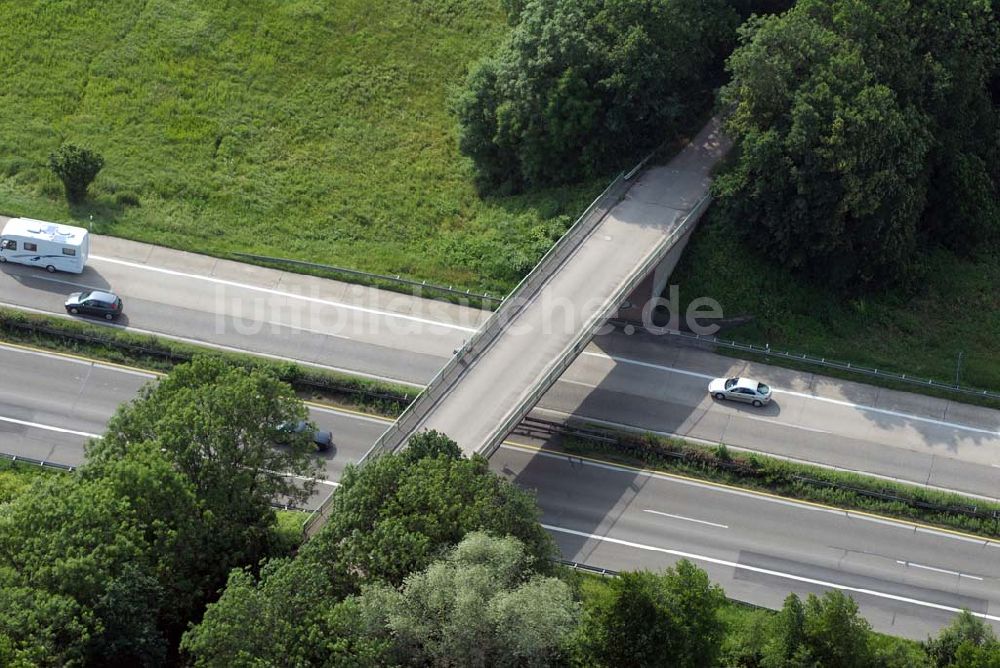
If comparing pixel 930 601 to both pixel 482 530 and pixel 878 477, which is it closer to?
pixel 878 477

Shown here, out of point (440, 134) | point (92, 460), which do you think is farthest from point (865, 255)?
point (92, 460)

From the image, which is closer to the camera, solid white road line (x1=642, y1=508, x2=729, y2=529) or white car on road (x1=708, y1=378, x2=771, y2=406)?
solid white road line (x1=642, y1=508, x2=729, y2=529)

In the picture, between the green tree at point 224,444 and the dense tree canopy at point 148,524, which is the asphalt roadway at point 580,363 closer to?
the green tree at point 224,444

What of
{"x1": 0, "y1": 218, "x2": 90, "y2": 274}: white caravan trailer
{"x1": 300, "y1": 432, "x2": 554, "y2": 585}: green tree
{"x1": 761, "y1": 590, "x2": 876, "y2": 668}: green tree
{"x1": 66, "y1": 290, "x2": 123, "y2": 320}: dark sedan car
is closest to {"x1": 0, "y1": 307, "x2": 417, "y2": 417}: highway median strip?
{"x1": 66, "y1": 290, "x2": 123, "y2": 320}: dark sedan car

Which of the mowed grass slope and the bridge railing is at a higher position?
the mowed grass slope

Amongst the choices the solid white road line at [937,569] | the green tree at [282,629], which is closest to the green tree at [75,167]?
the green tree at [282,629]

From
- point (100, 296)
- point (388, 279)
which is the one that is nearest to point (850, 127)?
point (388, 279)

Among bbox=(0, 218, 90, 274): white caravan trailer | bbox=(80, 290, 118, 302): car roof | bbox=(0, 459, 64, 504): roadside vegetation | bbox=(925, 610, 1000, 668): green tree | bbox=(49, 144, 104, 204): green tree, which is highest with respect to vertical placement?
bbox=(49, 144, 104, 204): green tree

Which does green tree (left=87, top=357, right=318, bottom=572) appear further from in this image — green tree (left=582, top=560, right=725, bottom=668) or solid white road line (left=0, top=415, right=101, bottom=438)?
green tree (left=582, top=560, right=725, bottom=668)
